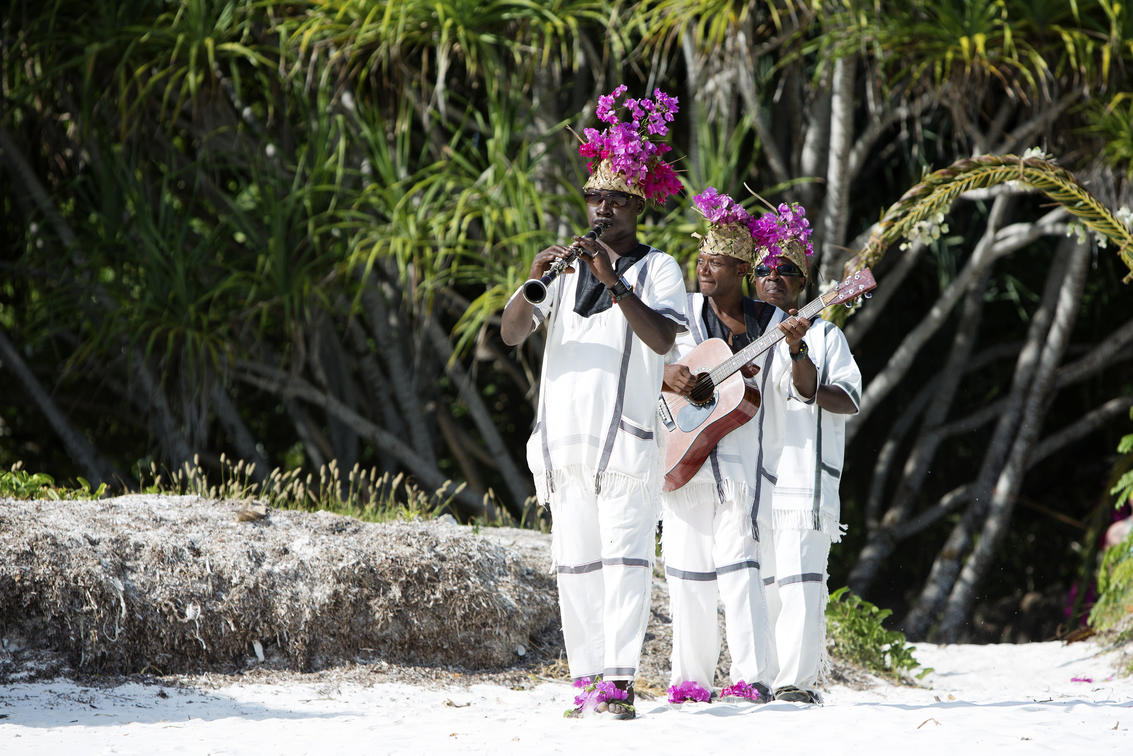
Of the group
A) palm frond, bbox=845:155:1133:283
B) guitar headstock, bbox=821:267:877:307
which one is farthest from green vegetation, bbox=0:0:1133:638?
guitar headstock, bbox=821:267:877:307

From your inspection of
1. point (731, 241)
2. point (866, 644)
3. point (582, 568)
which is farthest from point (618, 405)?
point (866, 644)

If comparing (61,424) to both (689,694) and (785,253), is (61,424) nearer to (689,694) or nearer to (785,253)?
(785,253)

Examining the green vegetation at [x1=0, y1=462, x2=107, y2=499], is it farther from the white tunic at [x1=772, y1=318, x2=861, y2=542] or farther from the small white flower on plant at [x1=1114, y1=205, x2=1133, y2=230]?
the small white flower on plant at [x1=1114, y1=205, x2=1133, y2=230]

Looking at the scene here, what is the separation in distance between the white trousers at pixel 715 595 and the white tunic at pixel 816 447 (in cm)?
27

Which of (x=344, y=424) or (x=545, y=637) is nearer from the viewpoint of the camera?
(x=545, y=637)

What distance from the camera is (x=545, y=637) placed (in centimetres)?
541

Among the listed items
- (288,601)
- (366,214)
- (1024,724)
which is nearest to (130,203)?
(366,214)

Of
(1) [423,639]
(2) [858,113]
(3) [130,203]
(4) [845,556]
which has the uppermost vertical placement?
(2) [858,113]

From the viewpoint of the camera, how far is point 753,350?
13.9ft

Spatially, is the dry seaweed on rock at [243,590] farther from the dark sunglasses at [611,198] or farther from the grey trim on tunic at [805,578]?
the dark sunglasses at [611,198]

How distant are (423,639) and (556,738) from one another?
1628mm

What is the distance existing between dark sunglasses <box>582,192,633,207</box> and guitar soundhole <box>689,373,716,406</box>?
688 mm

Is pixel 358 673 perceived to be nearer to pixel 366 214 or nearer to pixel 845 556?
pixel 366 214

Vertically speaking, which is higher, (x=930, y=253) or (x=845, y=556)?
(x=930, y=253)
